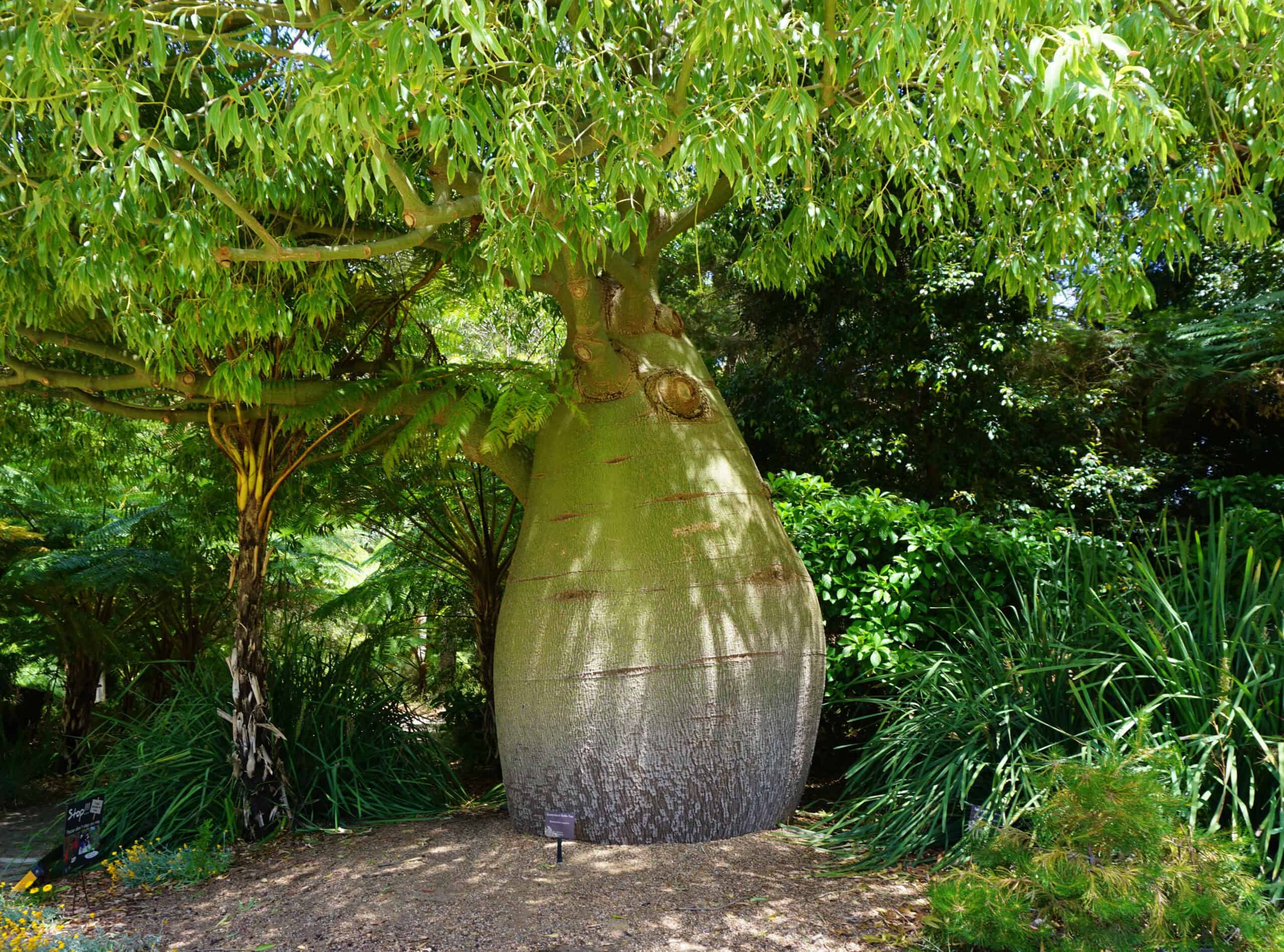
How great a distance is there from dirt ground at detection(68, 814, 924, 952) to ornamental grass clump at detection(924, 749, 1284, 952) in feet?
1.60

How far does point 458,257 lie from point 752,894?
3.50 meters

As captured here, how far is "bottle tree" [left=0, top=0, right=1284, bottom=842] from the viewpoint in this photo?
118 inches

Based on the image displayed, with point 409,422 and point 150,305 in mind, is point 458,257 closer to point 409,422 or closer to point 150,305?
point 409,422

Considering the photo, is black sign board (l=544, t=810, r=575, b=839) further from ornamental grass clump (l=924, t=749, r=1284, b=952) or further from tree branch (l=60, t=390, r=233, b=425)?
tree branch (l=60, t=390, r=233, b=425)

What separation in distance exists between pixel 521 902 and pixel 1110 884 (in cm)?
215

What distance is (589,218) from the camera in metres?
3.51

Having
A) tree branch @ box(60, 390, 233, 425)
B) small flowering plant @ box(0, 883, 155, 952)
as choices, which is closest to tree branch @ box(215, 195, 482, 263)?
tree branch @ box(60, 390, 233, 425)

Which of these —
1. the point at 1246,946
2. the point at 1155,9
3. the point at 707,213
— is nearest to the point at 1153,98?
the point at 1155,9

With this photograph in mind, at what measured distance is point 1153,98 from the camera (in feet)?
8.51

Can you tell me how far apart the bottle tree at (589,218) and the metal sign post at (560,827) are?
30cm

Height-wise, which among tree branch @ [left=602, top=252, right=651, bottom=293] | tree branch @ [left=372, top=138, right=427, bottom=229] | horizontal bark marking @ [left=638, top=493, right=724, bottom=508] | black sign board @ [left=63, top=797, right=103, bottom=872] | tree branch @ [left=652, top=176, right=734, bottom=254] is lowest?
black sign board @ [left=63, top=797, right=103, bottom=872]

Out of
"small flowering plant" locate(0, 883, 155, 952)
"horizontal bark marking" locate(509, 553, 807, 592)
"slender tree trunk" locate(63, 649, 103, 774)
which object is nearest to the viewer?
"small flowering plant" locate(0, 883, 155, 952)

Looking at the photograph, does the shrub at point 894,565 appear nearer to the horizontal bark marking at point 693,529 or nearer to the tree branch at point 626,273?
the horizontal bark marking at point 693,529

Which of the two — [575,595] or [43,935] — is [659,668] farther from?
[43,935]
